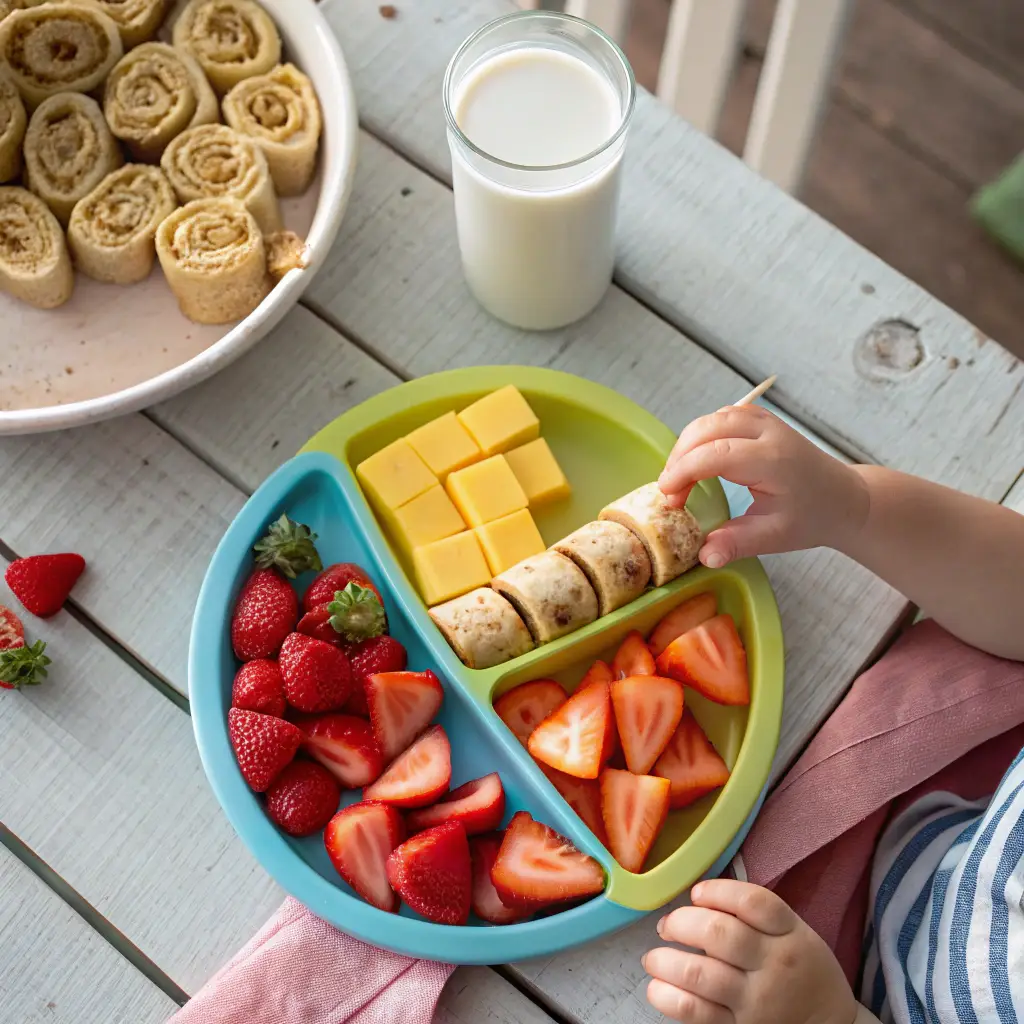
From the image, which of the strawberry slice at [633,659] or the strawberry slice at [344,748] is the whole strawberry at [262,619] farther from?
the strawberry slice at [633,659]

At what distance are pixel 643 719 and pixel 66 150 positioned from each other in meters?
0.79

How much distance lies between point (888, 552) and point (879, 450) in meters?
0.16

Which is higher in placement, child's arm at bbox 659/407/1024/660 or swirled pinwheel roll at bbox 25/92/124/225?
swirled pinwheel roll at bbox 25/92/124/225

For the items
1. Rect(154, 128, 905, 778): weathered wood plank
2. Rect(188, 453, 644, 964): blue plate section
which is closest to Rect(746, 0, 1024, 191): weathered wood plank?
Rect(154, 128, 905, 778): weathered wood plank

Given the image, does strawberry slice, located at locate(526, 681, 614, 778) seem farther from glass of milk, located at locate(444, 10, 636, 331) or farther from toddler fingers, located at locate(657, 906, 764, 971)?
glass of milk, located at locate(444, 10, 636, 331)

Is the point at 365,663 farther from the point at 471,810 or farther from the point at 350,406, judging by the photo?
the point at 350,406

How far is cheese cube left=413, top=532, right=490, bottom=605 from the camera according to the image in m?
1.07

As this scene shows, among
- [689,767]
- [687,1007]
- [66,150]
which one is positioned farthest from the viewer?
[66,150]

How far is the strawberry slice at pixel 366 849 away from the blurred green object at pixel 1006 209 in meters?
1.61

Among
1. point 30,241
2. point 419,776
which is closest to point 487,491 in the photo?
point 419,776

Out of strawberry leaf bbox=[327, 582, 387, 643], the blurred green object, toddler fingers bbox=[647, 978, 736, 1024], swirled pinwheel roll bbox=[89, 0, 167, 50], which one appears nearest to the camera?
toddler fingers bbox=[647, 978, 736, 1024]

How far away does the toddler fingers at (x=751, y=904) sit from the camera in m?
0.93

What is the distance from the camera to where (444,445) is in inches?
43.5

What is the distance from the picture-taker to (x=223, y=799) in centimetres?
99
